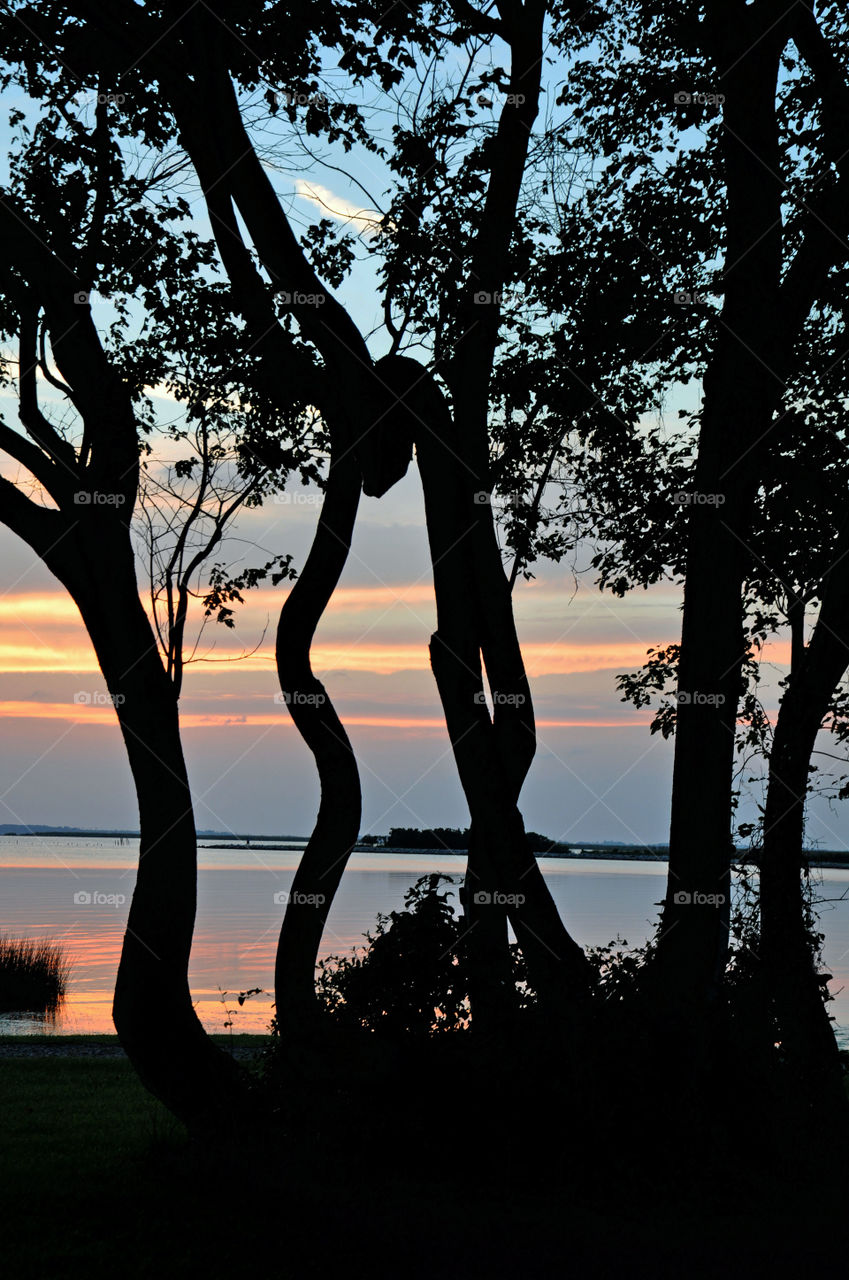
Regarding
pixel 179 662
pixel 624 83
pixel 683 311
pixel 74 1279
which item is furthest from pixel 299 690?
pixel 179 662

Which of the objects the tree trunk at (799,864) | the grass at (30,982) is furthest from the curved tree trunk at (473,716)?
the grass at (30,982)

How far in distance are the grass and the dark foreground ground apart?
15.9 meters

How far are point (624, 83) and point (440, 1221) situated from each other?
38.5ft

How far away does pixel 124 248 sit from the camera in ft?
40.3

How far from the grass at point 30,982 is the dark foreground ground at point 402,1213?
15.9 m

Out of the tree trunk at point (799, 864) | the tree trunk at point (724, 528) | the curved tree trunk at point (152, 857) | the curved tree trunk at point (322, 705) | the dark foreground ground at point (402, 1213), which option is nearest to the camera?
the dark foreground ground at point (402, 1213)

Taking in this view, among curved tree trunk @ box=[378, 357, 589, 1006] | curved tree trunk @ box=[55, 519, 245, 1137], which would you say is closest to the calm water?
curved tree trunk @ box=[378, 357, 589, 1006]

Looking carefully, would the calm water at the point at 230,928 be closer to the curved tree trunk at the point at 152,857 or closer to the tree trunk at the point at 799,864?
the tree trunk at the point at 799,864

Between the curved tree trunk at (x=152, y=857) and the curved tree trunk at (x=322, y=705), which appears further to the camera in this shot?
the curved tree trunk at (x=322, y=705)

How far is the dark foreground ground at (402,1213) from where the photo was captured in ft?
23.1

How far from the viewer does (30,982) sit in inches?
979

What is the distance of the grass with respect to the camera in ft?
80.0

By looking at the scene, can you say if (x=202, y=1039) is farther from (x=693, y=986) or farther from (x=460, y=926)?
(x=693, y=986)

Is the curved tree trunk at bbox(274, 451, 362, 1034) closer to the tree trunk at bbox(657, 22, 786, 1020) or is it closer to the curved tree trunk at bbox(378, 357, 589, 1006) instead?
the curved tree trunk at bbox(378, 357, 589, 1006)
